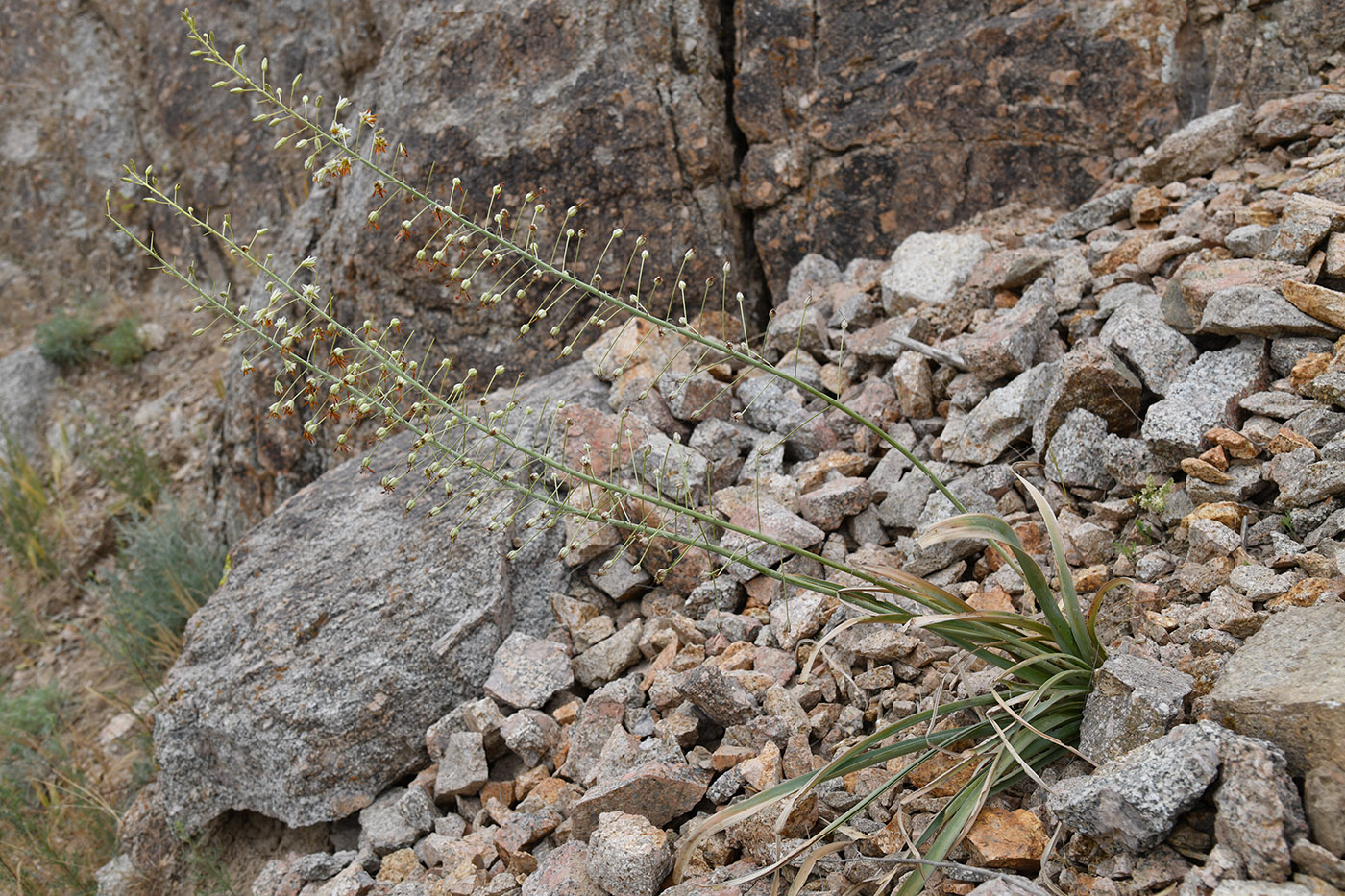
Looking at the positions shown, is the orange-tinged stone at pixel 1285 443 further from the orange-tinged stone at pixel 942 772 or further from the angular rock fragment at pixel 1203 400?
the orange-tinged stone at pixel 942 772

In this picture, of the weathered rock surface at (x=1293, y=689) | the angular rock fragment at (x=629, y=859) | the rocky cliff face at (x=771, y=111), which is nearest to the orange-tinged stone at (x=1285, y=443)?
the weathered rock surface at (x=1293, y=689)

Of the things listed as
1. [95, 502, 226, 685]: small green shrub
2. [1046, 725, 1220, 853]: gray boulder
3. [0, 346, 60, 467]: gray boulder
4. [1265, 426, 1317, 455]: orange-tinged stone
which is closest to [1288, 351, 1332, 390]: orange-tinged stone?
[1265, 426, 1317, 455]: orange-tinged stone

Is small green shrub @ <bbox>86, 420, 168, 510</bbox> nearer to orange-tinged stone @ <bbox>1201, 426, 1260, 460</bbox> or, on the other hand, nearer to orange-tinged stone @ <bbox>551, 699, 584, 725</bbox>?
orange-tinged stone @ <bbox>551, 699, 584, 725</bbox>

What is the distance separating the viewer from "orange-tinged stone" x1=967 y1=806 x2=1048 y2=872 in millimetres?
1705

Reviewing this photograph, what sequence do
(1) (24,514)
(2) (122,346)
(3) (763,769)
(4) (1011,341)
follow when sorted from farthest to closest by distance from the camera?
1. (2) (122,346)
2. (1) (24,514)
3. (4) (1011,341)
4. (3) (763,769)

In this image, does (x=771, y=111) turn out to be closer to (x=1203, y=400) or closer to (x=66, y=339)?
(x=1203, y=400)

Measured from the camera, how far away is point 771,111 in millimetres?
4195

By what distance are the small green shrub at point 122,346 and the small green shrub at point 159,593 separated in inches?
92.7

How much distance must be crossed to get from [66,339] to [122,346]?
0.46 m

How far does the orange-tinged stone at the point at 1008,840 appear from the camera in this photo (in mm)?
1705

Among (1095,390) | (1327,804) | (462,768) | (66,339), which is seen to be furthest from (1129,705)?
(66,339)

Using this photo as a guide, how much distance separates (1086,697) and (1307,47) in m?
3.10

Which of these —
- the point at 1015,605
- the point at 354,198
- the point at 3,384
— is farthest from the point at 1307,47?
the point at 3,384

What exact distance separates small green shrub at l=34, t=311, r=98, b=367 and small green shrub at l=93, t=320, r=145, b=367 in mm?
101
